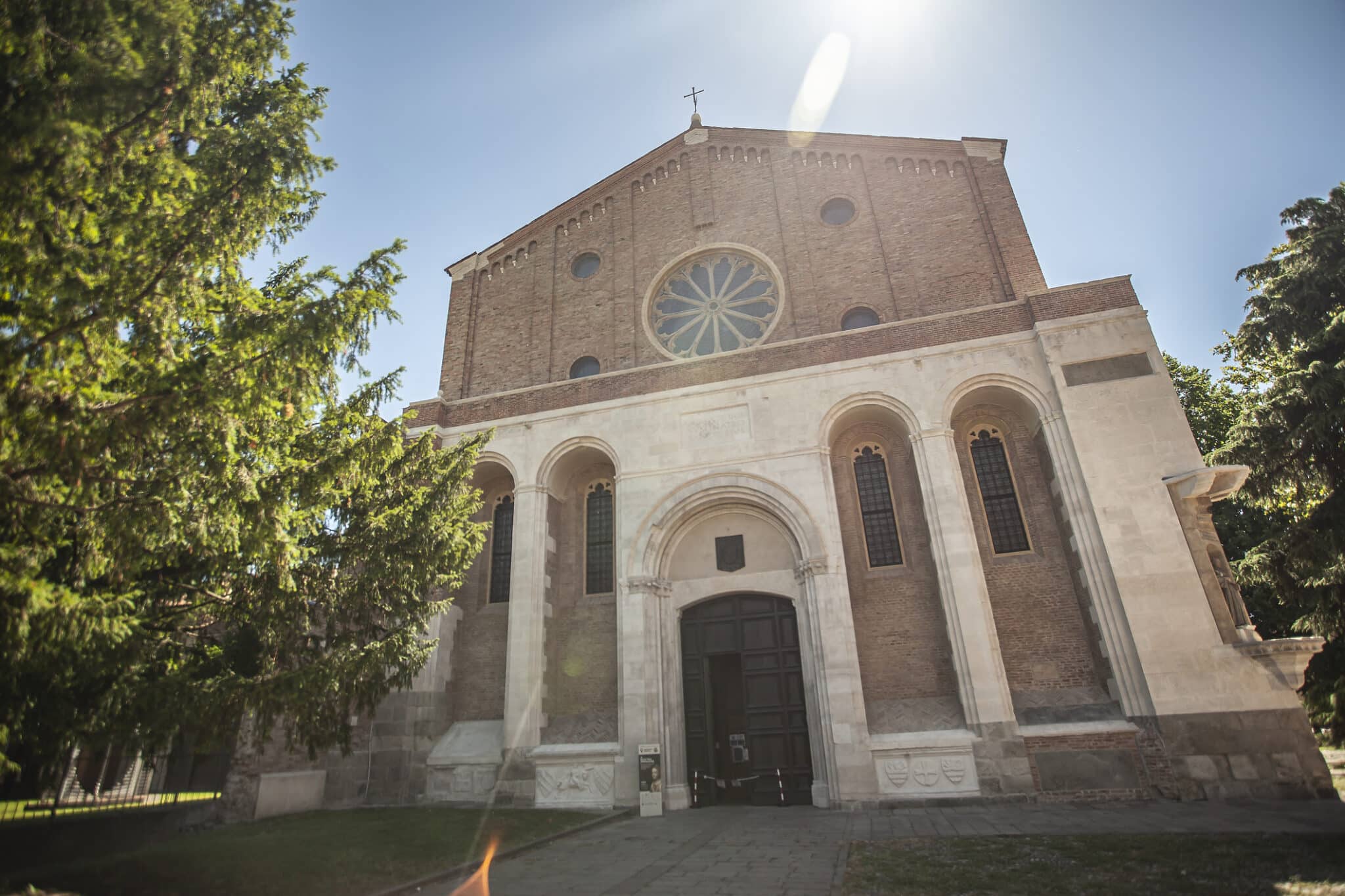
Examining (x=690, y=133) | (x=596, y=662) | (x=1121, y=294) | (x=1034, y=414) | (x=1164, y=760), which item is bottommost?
(x=1164, y=760)

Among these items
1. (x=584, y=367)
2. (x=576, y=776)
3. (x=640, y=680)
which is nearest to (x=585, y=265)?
(x=584, y=367)

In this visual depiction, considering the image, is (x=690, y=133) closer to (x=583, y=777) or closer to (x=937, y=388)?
(x=937, y=388)

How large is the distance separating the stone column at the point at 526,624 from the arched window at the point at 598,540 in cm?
121

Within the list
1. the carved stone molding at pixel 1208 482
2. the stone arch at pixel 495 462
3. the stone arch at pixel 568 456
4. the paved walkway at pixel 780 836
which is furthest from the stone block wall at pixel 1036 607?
the stone arch at pixel 495 462

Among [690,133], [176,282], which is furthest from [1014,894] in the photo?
[690,133]

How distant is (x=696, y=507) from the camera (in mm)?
14008

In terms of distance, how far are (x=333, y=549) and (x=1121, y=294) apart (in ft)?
47.3

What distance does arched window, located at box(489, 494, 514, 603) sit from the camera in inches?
611

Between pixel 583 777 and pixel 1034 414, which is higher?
pixel 1034 414

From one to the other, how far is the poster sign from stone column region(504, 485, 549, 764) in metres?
2.62

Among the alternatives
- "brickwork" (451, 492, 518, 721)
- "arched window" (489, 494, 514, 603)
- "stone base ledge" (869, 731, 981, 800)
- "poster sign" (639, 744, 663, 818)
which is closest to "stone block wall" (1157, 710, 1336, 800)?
"stone base ledge" (869, 731, 981, 800)

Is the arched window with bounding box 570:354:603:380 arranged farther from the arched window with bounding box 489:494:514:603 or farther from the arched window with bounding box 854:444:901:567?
the arched window with bounding box 854:444:901:567

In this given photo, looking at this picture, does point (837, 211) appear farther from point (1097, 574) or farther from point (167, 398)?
point (167, 398)

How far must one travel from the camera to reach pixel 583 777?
12.3 meters
